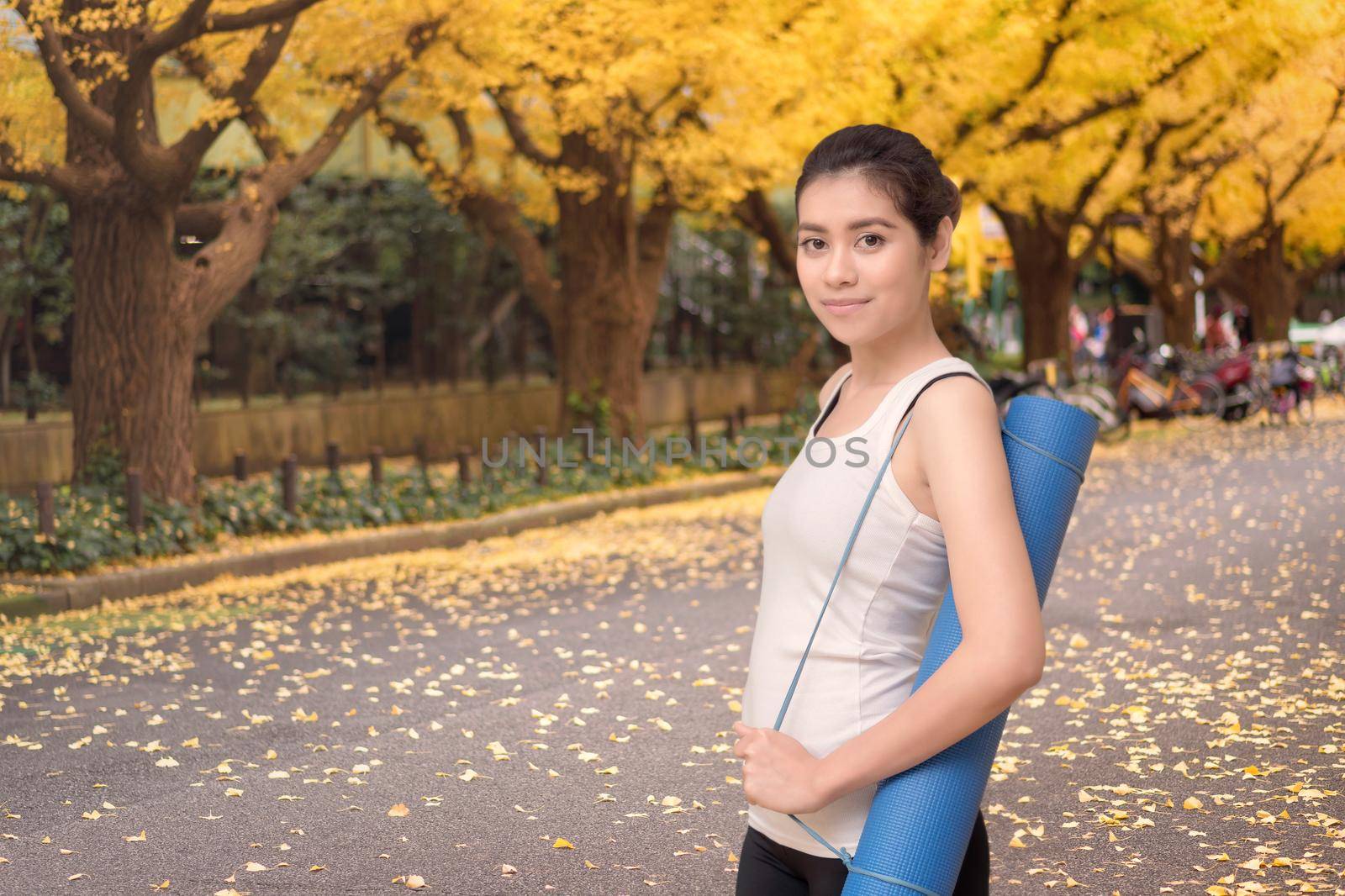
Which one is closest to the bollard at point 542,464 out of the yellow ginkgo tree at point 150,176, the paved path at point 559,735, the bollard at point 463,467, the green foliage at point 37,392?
the bollard at point 463,467

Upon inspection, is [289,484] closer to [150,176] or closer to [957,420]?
[150,176]

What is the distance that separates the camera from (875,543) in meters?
2.13

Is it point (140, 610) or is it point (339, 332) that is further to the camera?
point (339, 332)

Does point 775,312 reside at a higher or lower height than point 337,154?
lower

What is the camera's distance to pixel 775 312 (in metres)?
34.3

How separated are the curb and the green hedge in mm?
224

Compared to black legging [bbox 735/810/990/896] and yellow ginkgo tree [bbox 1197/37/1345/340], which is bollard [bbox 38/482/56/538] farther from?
yellow ginkgo tree [bbox 1197/37/1345/340]

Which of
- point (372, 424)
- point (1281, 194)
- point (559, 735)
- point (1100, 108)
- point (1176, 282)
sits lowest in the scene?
point (559, 735)

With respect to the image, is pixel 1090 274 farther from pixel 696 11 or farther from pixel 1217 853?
pixel 1217 853

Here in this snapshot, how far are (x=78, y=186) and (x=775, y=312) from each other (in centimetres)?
2163

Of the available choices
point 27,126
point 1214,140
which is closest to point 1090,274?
point 1214,140

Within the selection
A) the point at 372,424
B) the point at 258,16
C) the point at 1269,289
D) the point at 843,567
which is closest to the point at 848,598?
the point at 843,567

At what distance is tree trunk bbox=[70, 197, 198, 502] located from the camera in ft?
47.1

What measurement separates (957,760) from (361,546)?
42.4 feet
